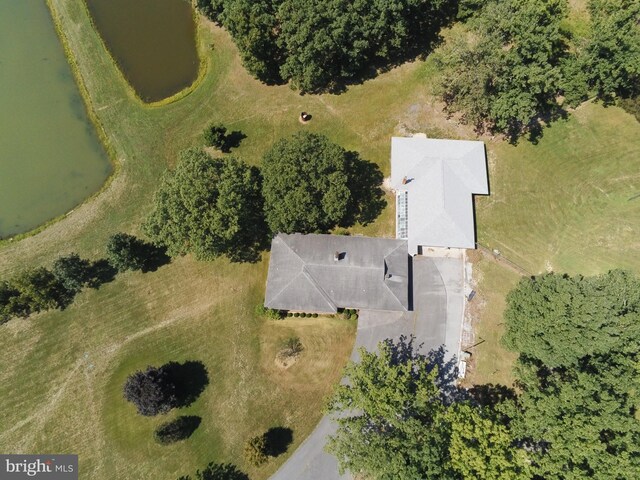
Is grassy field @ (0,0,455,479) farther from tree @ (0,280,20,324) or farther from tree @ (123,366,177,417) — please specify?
tree @ (123,366,177,417)

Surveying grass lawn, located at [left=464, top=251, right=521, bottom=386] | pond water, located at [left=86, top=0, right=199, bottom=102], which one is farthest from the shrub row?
pond water, located at [left=86, top=0, right=199, bottom=102]

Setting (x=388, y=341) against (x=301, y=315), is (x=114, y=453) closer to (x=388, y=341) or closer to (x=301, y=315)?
(x=301, y=315)

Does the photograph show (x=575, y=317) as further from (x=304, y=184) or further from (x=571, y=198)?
(x=304, y=184)

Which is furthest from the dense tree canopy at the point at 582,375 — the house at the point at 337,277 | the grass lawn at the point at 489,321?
the house at the point at 337,277

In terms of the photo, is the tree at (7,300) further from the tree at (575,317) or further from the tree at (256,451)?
the tree at (575,317)

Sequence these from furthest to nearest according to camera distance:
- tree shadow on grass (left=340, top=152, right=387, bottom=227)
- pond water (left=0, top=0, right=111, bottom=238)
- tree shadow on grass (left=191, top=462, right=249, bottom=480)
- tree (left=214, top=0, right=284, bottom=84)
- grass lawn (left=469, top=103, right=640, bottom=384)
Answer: pond water (left=0, top=0, right=111, bottom=238)
tree (left=214, top=0, right=284, bottom=84)
tree shadow on grass (left=340, top=152, right=387, bottom=227)
grass lawn (left=469, top=103, right=640, bottom=384)
tree shadow on grass (left=191, top=462, right=249, bottom=480)
